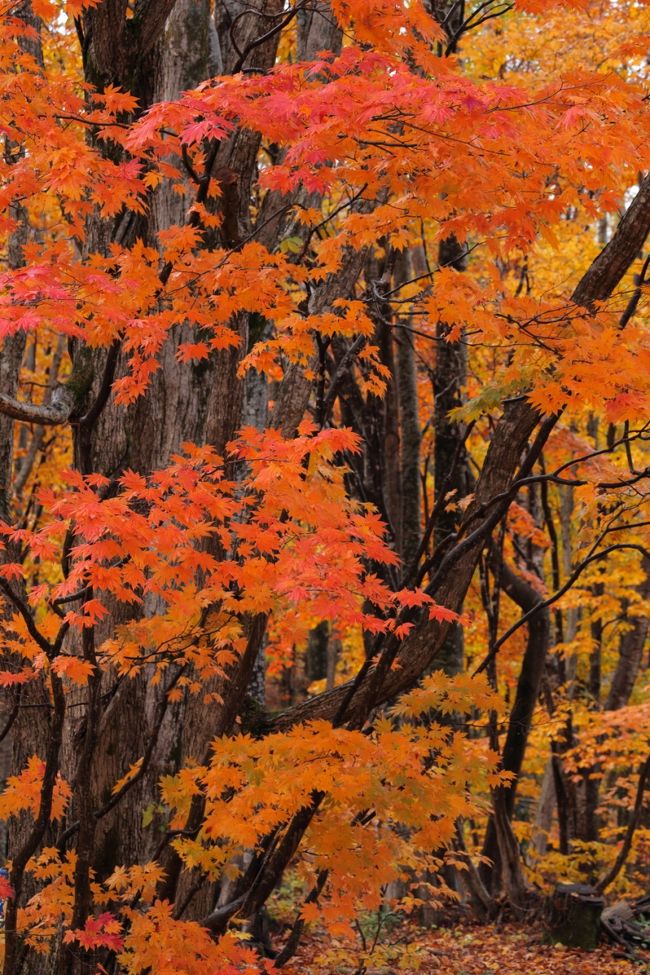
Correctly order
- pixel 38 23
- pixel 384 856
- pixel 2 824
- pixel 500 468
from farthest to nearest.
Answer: pixel 2 824 → pixel 38 23 → pixel 500 468 → pixel 384 856

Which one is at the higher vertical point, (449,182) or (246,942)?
(449,182)

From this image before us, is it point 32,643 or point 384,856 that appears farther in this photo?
point 32,643

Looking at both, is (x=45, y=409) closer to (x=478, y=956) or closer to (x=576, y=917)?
(x=478, y=956)

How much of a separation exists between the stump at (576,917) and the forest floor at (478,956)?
0.11m

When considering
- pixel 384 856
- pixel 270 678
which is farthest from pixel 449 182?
pixel 270 678

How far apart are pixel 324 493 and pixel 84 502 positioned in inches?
53.0

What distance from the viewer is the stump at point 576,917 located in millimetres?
9164

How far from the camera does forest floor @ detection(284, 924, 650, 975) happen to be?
8.31 m

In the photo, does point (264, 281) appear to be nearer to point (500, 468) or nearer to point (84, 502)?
point (84, 502)

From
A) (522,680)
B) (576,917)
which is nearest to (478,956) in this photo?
(576,917)

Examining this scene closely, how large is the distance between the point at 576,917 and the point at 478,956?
1.11m

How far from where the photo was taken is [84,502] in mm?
3484

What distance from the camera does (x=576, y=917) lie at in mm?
9203

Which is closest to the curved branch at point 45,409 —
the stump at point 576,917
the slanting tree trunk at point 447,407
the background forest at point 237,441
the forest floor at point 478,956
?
the background forest at point 237,441
